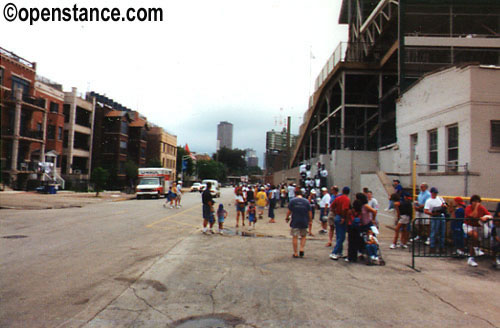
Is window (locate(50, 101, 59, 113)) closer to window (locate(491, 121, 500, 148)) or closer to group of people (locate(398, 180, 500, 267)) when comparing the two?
group of people (locate(398, 180, 500, 267))

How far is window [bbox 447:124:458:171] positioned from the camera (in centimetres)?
1344

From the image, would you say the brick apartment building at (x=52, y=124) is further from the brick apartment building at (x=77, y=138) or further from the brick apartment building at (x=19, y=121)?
the brick apartment building at (x=77, y=138)

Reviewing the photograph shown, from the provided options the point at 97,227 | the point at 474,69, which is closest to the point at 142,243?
the point at 97,227

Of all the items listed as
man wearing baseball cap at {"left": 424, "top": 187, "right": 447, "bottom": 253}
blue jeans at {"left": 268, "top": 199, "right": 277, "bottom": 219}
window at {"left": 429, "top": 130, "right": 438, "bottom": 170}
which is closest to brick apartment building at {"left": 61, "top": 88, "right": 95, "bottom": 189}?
blue jeans at {"left": 268, "top": 199, "right": 277, "bottom": 219}

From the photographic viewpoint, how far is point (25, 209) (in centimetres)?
1934

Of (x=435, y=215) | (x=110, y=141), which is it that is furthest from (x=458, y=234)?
(x=110, y=141)

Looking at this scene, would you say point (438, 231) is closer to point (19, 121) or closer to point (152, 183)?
point (152, 183)

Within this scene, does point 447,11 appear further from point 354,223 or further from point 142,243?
point 142,243

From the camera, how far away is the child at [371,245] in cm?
798

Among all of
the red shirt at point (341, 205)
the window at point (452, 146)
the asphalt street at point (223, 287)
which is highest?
the window at point (452, 146)

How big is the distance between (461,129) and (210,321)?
40.1 feet

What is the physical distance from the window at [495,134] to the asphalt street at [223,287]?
5808 millimetres

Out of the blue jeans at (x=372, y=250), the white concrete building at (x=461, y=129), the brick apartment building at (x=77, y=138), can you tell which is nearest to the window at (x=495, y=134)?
the white concrete building at (x=461, y=129)

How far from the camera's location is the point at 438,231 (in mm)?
8977
